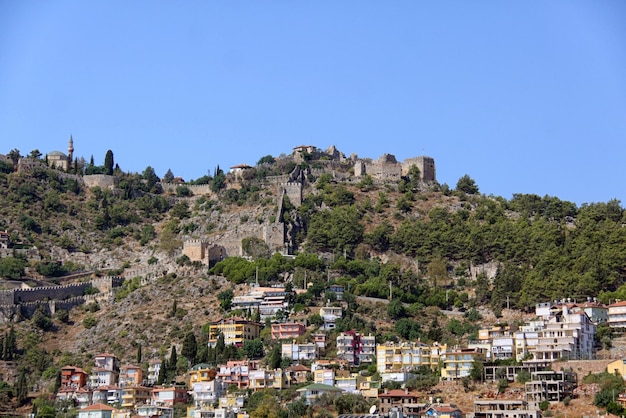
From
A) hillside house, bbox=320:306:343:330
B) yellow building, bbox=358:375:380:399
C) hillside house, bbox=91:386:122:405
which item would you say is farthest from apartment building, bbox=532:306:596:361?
hillside house, bbox=91:386:122:405

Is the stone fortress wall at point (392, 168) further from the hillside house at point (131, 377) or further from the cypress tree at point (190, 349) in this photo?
the hillside house at point (131, 377)

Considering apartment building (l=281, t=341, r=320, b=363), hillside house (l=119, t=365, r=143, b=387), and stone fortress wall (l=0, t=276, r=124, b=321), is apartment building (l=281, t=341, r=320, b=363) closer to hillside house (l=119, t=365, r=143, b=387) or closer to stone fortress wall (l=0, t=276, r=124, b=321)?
hillside house (l=119, t=365, r=143, b=387)

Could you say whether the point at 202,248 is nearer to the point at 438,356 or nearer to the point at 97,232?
the point at 97,232

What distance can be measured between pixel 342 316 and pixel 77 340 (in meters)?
17.5

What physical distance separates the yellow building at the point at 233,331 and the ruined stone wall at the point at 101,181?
116 ft

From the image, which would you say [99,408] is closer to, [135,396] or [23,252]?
[135,396]

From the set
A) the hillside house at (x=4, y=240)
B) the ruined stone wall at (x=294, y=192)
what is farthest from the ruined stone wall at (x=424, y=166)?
the hillside house at (x=4, y=240)

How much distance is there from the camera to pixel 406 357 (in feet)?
244

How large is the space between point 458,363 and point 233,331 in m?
15.5

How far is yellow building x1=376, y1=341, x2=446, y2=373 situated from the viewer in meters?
73.8

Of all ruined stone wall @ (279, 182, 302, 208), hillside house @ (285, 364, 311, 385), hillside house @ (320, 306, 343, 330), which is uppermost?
ruined stone wall @ (279, 182, 302, 208)

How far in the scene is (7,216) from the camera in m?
104

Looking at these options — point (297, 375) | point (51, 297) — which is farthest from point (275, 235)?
point (297, 375)

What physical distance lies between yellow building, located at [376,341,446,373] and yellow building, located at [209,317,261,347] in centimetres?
935
